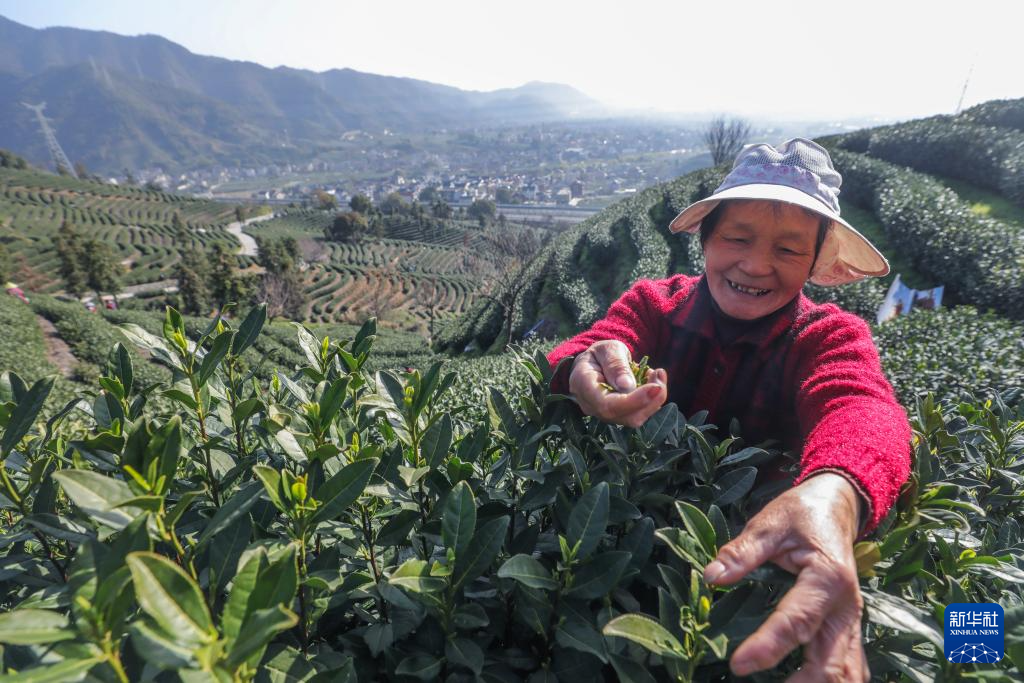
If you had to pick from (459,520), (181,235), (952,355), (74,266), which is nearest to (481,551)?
(459,520)

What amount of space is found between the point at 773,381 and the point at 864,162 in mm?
20597

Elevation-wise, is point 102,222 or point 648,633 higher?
point 648,633

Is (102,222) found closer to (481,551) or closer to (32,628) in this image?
(32,628)

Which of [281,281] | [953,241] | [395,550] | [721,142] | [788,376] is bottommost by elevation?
[281,281]

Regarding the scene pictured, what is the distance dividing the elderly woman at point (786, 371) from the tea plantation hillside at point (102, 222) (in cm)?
4959

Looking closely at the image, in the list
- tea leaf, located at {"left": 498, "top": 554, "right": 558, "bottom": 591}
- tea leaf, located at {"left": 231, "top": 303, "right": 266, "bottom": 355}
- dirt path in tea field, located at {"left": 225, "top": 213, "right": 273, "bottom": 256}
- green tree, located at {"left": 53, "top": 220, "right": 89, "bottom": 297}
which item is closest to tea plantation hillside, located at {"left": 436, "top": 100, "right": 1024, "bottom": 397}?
tea leaf, located at {"left": 498, "top": 554, "right": 558, "bottom": 591}

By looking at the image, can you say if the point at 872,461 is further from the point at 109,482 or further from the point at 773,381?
the point at 109,482

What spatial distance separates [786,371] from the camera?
177 cm

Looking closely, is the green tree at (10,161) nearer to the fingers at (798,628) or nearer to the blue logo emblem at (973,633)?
the fingers at (798,628)

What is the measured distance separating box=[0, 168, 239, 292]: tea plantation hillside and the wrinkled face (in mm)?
49721

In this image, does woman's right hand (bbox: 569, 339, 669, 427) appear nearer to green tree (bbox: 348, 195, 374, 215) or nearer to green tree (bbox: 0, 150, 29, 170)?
green tree (bbox: 348, 195, 374, 215)

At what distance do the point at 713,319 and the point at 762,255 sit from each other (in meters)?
0.30

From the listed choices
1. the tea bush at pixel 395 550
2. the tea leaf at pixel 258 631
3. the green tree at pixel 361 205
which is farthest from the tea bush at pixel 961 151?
the green tree at pixel 361 205

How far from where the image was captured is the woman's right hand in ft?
3.67
